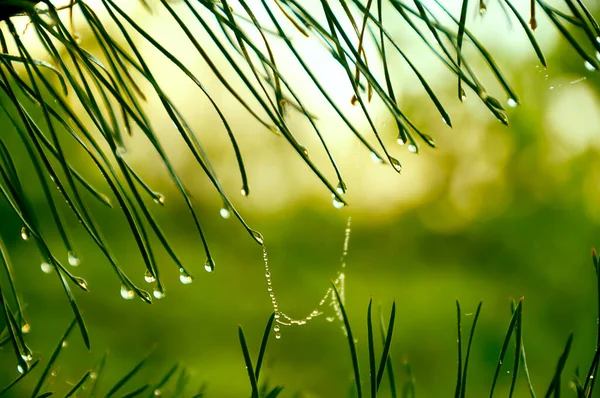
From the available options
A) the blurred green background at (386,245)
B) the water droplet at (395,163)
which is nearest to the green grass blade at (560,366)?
the water droplet at (395,163)

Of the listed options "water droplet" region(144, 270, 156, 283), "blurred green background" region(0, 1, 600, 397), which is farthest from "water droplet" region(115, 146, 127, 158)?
"blurred green background" region(0, 1, 600, 397)

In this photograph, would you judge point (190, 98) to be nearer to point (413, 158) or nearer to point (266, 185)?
point (266, 185)

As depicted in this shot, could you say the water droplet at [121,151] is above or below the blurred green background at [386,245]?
below

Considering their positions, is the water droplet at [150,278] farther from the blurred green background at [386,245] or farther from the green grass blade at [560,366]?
the blurred green background at [386,245]

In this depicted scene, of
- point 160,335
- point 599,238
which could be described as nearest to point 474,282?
point 599,238

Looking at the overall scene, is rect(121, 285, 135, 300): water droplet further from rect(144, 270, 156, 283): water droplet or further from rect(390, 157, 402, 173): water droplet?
rect(390, 157, 402, 173): water droplet

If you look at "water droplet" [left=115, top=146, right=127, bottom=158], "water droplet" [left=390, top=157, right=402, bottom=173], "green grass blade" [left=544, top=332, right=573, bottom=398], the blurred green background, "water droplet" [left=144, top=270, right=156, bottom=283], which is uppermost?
the blurred green background

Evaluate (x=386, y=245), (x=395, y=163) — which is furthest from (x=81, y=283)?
(x=386, y=245)

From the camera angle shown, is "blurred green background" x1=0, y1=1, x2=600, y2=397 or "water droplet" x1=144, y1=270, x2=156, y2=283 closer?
"water droplet" x1=144, y1=270, x2=156, y2=283
